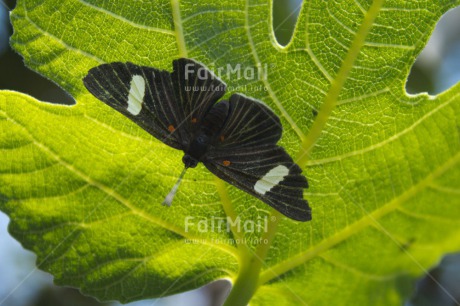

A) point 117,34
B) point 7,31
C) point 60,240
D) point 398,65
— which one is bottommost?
point 60,240

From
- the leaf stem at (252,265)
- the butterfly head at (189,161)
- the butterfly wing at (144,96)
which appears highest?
the butterfly wing at (144,96)

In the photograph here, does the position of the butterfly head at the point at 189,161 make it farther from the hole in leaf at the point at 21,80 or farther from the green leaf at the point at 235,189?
the hole in leaf at the point at 21,80

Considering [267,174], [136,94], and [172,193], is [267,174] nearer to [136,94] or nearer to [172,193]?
[172,193]

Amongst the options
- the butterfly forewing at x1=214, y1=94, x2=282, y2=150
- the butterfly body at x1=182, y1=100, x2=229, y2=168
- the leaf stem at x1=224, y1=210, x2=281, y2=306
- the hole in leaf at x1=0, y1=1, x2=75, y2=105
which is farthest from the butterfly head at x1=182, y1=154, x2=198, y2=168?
the hole in leaf at x1=0, y1=1, x2=75, y2=105

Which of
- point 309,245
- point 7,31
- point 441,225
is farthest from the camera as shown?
point 7,31

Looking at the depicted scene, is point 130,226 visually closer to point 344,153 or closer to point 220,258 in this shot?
point 220,258

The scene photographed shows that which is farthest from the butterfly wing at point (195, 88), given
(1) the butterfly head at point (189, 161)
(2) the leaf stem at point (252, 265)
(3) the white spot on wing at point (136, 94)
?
(2) the leaf stem at point (252, 265)

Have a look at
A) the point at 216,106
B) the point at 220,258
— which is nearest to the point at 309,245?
the point at 220,258

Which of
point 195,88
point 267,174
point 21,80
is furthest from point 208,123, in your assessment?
point 21,80
